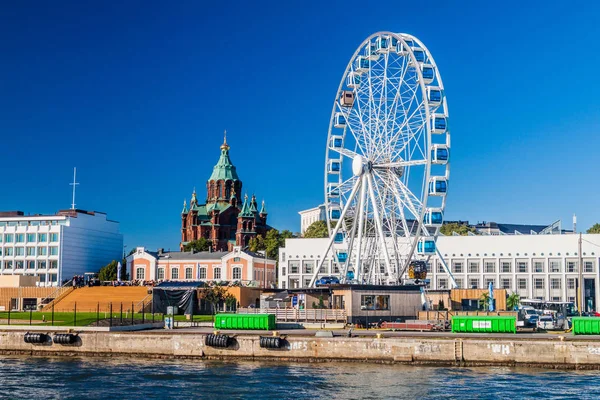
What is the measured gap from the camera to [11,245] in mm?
147250

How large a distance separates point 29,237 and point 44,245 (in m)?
3.68

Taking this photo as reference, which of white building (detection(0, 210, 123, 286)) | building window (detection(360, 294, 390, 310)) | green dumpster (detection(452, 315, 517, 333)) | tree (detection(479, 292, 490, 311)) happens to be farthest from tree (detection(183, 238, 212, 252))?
green dumpster (detection(452, 315, 517, 333))

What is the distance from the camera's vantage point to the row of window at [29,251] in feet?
477

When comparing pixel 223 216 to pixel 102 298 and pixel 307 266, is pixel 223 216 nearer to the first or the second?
pixel 307 266

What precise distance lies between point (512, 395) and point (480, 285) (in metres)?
81.7

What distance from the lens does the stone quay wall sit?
48.5 meters

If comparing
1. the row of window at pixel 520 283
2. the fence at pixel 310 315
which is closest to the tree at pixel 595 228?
the row of window at pixel 520 283

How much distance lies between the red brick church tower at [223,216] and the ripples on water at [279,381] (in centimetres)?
12875

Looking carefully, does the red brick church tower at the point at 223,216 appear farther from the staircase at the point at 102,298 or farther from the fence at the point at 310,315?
the fence at the point at 310,315

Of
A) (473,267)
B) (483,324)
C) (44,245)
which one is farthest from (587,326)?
(44,245)

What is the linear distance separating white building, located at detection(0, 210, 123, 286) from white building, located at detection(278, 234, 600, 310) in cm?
5114

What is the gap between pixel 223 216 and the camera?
19012 centimetres

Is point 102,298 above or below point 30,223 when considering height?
below

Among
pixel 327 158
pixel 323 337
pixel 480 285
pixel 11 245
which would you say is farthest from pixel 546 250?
pixel 11 245
